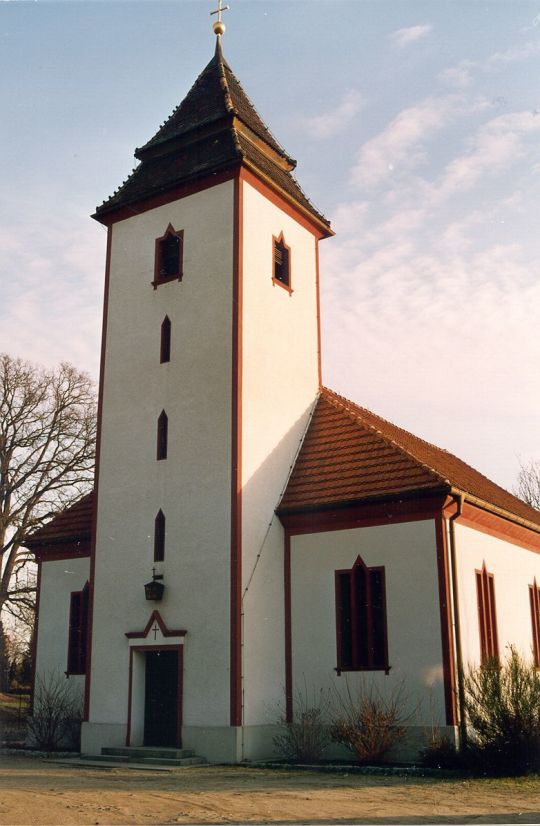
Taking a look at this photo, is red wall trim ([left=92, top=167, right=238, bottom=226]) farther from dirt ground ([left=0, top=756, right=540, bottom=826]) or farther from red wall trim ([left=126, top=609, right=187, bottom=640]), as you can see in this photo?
dirt ground ([left=0, top=756, right=540, bottom=826])

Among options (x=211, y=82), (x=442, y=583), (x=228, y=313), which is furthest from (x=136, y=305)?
(x=442, y=583)

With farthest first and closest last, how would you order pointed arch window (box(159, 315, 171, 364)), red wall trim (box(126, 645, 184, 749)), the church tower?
pointed arch window (box(159, 315, 171, 364)) → the church tower → red wall trim (box(126, 645, 184, 749))

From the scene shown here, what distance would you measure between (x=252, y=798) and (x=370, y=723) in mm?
4362

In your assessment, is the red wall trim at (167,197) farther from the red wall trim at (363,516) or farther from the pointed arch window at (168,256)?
the red wall trim at (363,516)

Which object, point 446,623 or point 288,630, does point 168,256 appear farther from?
point 446,623

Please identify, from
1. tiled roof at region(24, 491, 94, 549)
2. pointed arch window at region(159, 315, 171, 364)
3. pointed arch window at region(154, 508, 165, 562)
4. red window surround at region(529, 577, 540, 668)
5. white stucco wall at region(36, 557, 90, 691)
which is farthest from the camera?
tiled roof at region(24, 491, 94, 549)

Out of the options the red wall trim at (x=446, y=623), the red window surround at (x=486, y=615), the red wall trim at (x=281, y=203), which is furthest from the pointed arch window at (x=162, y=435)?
the red window surround at (x=486, y=615)

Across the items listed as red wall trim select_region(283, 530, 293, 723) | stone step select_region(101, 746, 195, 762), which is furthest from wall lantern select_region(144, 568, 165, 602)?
stone step select_region(101, 746, 195, 762)

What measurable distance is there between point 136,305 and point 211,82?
23.1ft

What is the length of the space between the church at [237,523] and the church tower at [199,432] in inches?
1.9

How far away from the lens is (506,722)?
14.4m

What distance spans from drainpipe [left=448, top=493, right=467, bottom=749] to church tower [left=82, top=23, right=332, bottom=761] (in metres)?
3.76

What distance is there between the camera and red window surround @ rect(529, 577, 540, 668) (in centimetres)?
2164

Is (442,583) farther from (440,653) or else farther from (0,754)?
(0,754)
